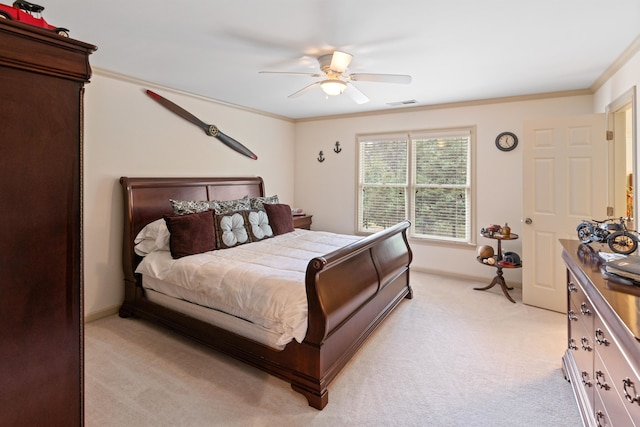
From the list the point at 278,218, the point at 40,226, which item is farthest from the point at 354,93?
the point at 40,226

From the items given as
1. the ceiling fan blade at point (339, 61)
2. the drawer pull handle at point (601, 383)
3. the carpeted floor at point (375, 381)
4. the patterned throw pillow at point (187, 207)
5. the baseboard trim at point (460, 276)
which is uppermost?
the ceiling fan blade at point (339, 61)

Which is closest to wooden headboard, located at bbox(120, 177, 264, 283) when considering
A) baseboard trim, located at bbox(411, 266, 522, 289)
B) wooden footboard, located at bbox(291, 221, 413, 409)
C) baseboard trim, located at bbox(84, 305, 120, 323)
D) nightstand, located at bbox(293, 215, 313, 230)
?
baseboard trim, located at bbox(84, 305, 120, 323)

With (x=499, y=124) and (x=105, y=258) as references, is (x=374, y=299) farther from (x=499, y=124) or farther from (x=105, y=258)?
(x=499, y=124)

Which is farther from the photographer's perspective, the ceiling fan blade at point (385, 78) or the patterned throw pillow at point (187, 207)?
the patterned throw pillow at point (187, 207)

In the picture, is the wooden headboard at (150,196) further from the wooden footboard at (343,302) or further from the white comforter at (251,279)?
the wooden footboard at (343,302)

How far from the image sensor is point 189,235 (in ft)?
9.88

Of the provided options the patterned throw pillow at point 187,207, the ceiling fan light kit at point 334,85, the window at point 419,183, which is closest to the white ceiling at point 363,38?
the ceiling fan light kit at point 334,85

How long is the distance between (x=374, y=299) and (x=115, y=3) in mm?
2808

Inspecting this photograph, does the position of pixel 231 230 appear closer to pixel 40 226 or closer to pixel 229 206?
pixel 229 206

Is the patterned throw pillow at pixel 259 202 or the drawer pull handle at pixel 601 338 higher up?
the patterned throw pillow at pixel 259 202

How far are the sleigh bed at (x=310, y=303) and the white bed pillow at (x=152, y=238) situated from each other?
0.08 m

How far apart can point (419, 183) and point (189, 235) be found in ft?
10.8

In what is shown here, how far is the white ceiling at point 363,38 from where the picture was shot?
6.61 ft

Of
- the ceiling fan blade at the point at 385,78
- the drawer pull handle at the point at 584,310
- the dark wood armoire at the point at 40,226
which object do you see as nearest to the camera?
the dark wood armoire at the point at 40,226
